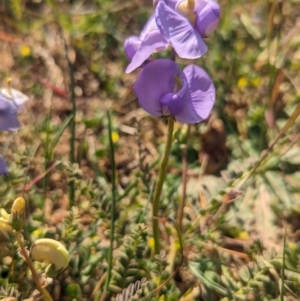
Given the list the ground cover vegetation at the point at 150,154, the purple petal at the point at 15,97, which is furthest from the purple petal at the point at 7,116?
the purple petal at the point at 15,97

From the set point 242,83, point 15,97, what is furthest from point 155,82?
point 242,83

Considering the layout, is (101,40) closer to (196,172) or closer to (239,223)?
(196,172)

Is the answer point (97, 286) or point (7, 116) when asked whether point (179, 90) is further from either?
point (97, 286)

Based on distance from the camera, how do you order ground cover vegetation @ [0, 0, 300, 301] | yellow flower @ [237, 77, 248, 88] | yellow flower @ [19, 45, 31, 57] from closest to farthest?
ground cover vegetation @ [0, 0, 300, 301]
yellow flower @ [237, 77, 248, 88]
yellow flower @ [19, 45, 31, 57]

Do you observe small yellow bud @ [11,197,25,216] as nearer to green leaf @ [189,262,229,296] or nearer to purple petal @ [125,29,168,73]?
purple petal @ [125,29,168,73]

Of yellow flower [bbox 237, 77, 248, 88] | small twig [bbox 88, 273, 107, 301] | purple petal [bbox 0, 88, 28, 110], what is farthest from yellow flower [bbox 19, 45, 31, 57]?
small twig [bbox 88, 273, 107, 301]

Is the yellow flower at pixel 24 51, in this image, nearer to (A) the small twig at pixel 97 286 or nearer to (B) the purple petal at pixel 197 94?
(A) the small twig at pixel 97 286

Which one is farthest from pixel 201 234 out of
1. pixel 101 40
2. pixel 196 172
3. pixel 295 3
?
pixel 295 3
